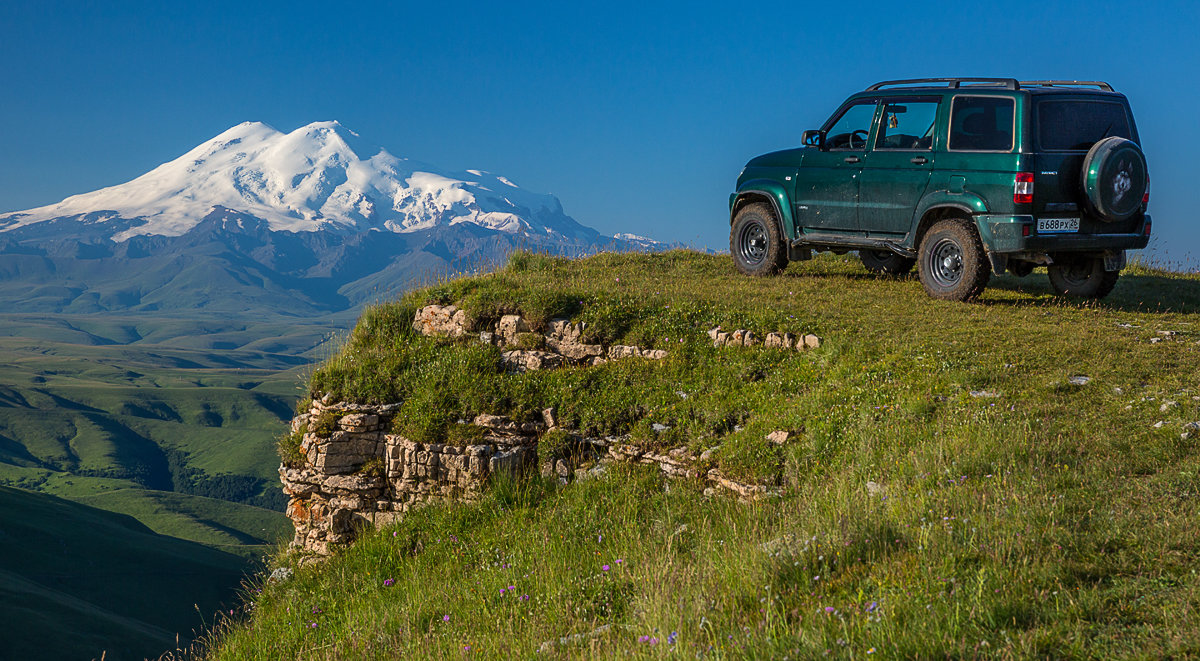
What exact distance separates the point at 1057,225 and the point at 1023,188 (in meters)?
0.85

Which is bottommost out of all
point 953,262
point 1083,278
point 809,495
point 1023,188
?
point 809,495

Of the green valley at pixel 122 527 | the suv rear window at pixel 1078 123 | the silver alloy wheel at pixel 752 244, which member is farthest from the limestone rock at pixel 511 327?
the suv rear window at pixel 1078 123

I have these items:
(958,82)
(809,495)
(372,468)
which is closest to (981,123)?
(958,82)

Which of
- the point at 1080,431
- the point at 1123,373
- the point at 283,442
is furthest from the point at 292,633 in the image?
the point at 1123,373

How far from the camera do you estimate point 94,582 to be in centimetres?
10206

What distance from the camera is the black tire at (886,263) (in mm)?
15859

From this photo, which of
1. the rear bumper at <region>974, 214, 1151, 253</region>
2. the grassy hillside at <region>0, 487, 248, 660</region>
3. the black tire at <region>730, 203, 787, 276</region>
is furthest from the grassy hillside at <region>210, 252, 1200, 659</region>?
the grassy hillside at <region>0, 487, 248, 660</region>

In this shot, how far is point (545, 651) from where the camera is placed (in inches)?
208

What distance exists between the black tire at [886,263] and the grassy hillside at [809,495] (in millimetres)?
1457

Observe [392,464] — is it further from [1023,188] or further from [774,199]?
[1023,188]

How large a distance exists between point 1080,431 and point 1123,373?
7.04ft

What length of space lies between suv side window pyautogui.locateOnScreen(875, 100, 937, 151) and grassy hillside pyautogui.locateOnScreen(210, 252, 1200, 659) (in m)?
2.49

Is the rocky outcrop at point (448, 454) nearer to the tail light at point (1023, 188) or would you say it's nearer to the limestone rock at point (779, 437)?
the limestone rock at point (779, 437)

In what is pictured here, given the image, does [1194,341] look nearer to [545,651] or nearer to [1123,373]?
[1123,373]
